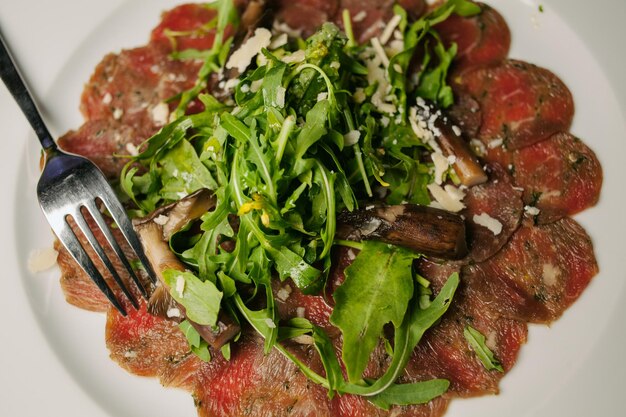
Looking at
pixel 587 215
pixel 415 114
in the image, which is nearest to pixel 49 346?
pixel 415 114

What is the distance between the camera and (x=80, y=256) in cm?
285

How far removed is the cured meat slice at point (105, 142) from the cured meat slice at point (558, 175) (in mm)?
2112

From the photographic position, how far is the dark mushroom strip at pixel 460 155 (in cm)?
285

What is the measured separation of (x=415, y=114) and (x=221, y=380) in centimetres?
169

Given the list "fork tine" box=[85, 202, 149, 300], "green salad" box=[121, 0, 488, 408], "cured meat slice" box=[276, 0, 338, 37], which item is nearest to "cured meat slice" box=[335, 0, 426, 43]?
"cured meat slice" box=[276, 0, 338, 37]

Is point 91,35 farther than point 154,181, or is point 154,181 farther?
point 91,35

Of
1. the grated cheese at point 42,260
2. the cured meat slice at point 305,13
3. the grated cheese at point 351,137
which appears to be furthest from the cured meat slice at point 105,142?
the grated cheese at point 351,137

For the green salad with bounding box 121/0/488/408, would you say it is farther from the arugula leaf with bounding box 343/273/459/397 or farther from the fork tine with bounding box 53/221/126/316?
the fork tine with bounding box 53/221/126/316

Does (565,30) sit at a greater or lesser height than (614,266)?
greater

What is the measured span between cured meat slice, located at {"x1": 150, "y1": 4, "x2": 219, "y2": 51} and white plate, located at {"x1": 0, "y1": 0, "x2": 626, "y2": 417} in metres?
0.11

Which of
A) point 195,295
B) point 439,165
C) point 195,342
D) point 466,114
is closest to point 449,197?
point 439,165

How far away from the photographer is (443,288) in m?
2.69

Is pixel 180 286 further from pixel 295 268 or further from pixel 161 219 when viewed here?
pixel 295 268

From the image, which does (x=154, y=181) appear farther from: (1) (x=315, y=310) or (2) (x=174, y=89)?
(1) (x=315, y=310)
